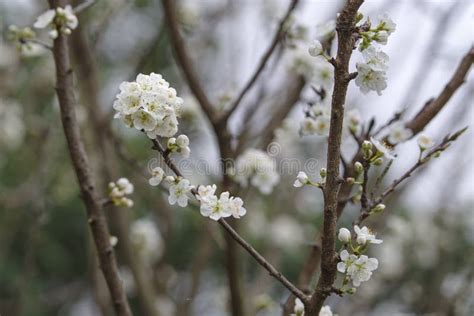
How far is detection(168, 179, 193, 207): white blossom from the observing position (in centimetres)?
126

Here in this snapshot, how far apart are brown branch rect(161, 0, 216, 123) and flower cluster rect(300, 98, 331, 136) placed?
1.80 feet

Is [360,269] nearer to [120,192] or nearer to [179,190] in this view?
[179,190]

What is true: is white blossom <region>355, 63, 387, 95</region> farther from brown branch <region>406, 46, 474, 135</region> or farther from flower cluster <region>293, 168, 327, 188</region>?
brown branch <region>406, 46, 474, 135</region>

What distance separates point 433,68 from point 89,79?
173cm

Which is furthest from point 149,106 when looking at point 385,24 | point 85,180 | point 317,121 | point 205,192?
point 317,121

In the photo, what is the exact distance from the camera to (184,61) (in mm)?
2287

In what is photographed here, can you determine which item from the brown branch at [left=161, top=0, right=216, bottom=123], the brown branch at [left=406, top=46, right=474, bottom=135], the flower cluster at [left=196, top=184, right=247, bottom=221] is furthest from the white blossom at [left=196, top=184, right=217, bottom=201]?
the brown branch at [left=161, top=0, right=216, bottom=123]

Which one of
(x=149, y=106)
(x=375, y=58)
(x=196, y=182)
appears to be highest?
(x=375, y=58)

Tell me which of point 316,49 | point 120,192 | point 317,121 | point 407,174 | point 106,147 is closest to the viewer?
point 316,49

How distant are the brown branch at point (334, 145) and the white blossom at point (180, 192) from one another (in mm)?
285

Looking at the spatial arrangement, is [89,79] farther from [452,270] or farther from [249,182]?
[452,270]

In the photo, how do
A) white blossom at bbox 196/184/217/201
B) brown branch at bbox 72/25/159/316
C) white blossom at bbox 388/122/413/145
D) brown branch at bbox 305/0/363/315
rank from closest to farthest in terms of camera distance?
1. brown branch at bbox 305/0/363/315
2. white blossom at bbox 196/184/217/201
3. white blossom at bbox 388/122/413/145
4. brown branch at bbox 72/25/159/316

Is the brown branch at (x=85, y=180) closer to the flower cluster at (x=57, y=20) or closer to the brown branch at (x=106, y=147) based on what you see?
the flower cluster at (x=57, y=20)

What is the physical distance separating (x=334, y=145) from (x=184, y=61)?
1.24 meters
